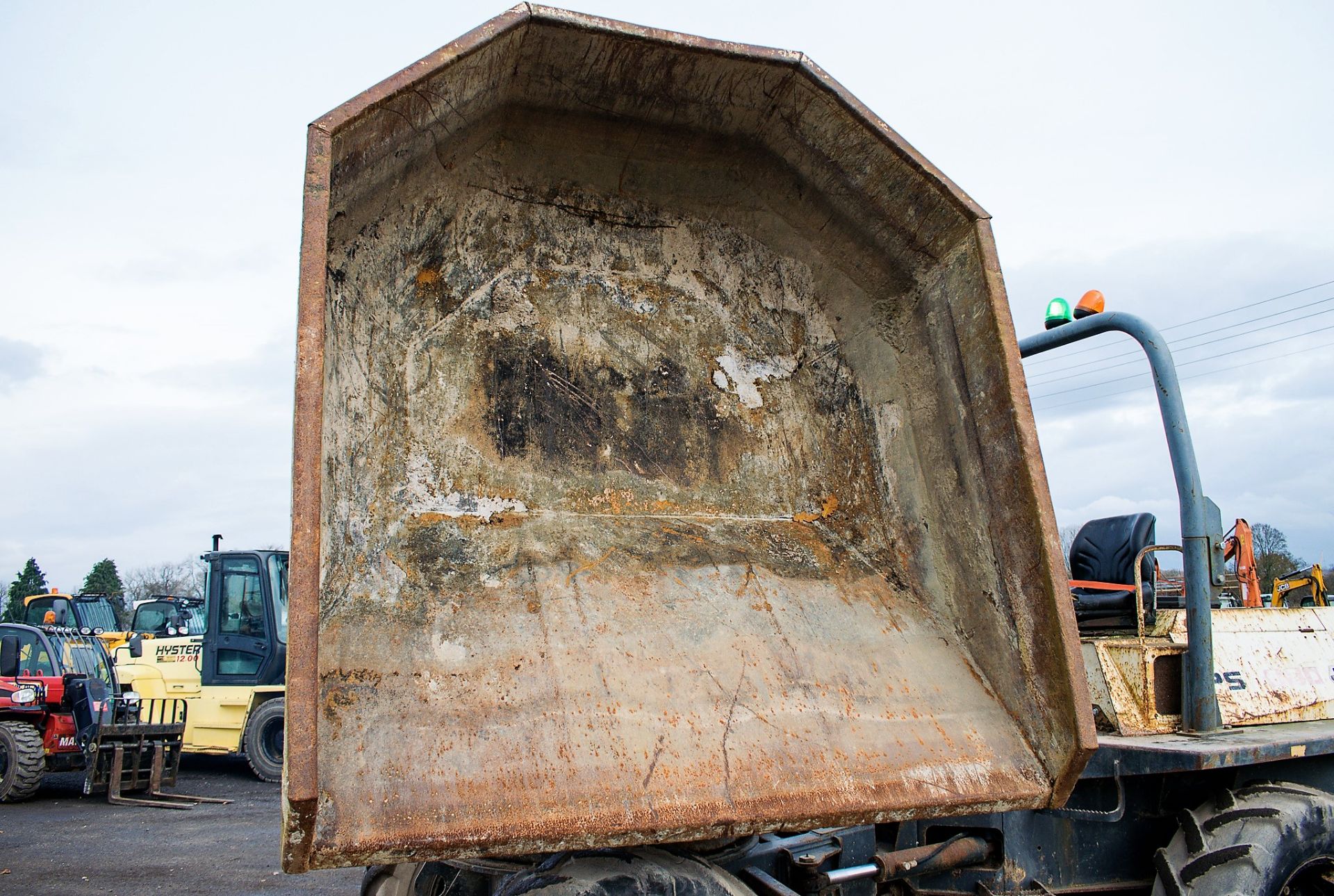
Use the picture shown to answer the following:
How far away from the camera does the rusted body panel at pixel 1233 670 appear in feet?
9.07

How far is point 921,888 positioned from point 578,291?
75.3 inches

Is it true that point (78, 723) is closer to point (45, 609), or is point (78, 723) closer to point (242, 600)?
point (242, 600)

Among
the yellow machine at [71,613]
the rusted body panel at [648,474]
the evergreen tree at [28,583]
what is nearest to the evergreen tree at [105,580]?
the evergreen tree at [28,583]

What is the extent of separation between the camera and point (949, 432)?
7.80 feet

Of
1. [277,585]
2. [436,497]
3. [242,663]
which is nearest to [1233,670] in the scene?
[436,497]

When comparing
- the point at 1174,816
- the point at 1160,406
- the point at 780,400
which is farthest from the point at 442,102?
the point at 1174,816

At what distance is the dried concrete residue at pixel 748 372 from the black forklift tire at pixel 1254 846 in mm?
1686

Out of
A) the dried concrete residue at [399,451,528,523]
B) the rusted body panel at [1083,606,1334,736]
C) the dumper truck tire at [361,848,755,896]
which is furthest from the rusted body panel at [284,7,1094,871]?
the rusted body panel at [1083,606,1334,736]

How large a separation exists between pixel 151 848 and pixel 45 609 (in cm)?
812

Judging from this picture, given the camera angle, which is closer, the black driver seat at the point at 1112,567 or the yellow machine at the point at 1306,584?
the black driver seat at the point at 1112,567

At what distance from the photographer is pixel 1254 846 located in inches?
98.6

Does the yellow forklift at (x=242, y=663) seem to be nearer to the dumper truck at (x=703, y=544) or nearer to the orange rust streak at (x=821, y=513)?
the dumper truck at (x=703, y=544)

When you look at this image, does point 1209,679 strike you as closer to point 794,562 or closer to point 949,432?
point 949,432

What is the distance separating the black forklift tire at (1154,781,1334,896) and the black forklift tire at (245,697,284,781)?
8177mm
